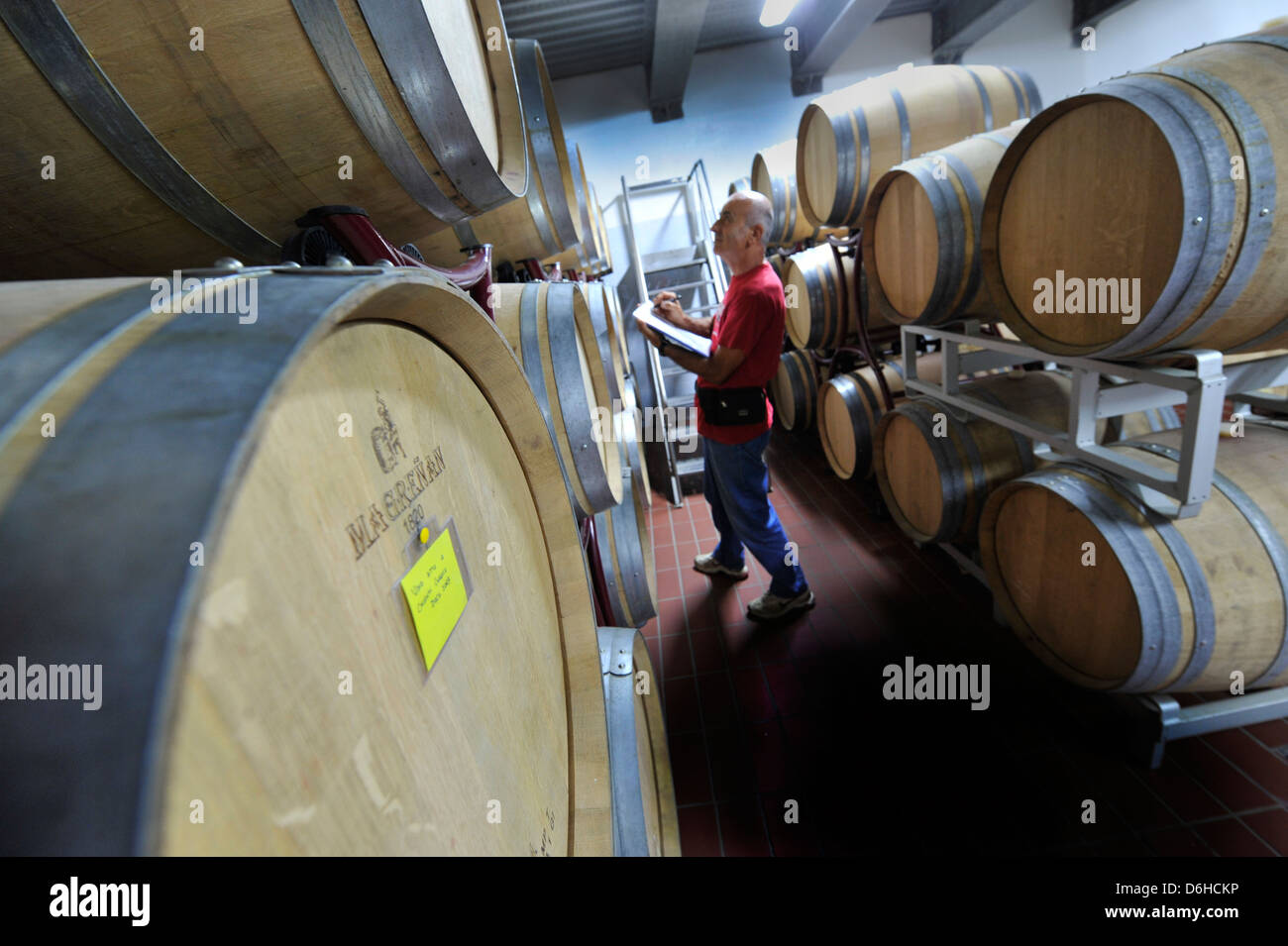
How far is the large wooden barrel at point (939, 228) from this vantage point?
281 cm

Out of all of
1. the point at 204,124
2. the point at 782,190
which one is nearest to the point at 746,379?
the point at 204,124

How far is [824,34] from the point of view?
7.65 meters

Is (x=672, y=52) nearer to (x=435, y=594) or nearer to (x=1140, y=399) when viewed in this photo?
→ (x=1140, y=399)

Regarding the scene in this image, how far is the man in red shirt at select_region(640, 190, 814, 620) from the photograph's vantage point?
3.26 meters

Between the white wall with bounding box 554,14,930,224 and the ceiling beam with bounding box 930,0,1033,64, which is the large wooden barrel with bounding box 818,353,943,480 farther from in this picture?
the white wall with bounding box 554,14,930,224

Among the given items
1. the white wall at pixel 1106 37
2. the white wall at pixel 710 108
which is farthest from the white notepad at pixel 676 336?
the white wall at pixel 1106 37

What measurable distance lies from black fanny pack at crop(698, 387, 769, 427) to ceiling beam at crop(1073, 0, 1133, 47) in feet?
35.3

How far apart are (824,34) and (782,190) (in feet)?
9.66

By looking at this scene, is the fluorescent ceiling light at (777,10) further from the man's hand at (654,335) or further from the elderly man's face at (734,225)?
the man's hand at (654,335)

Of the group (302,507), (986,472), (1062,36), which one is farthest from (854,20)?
(302,507)

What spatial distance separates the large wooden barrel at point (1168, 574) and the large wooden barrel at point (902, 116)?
2.37m

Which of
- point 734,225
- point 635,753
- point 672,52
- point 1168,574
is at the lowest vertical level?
point 635,753

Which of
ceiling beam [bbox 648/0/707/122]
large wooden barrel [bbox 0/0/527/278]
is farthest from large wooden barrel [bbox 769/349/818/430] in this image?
large wooden barrel [bbox 0/0/527/278]
